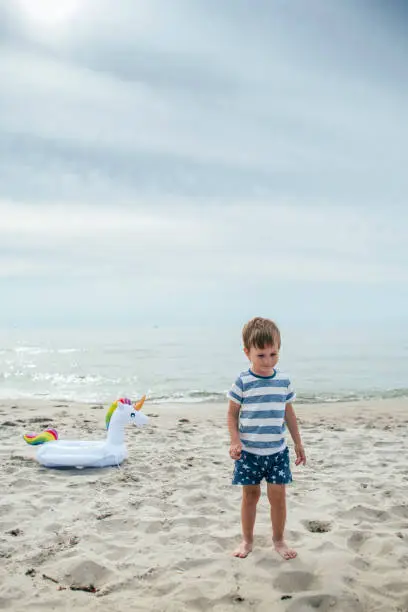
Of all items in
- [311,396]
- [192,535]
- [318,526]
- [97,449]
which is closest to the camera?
[192,535]

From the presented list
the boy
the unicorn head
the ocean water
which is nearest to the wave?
the ocean water

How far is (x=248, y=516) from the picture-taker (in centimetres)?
413

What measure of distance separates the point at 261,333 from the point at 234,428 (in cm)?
78

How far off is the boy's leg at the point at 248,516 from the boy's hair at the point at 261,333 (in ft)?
3.75

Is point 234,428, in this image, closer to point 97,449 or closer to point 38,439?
point 97,449

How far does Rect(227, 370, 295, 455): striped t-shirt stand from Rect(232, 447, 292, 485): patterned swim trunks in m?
0.06

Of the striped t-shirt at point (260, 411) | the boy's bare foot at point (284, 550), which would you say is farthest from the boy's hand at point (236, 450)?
the boy's bare foot at point (284, 550)

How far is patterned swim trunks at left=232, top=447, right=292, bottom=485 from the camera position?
397 cm

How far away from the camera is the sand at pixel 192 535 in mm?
3430

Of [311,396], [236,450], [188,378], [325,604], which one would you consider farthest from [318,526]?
[188,378]

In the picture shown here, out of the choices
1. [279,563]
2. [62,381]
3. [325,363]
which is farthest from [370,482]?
[325,363]

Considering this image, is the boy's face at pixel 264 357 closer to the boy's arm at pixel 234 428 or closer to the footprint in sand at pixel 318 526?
the boy's arm at pixel 234 428

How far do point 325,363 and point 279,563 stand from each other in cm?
2611

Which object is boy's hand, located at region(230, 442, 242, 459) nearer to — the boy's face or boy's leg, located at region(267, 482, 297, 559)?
boy's leg, located at region(267, 482, 297, 559)
